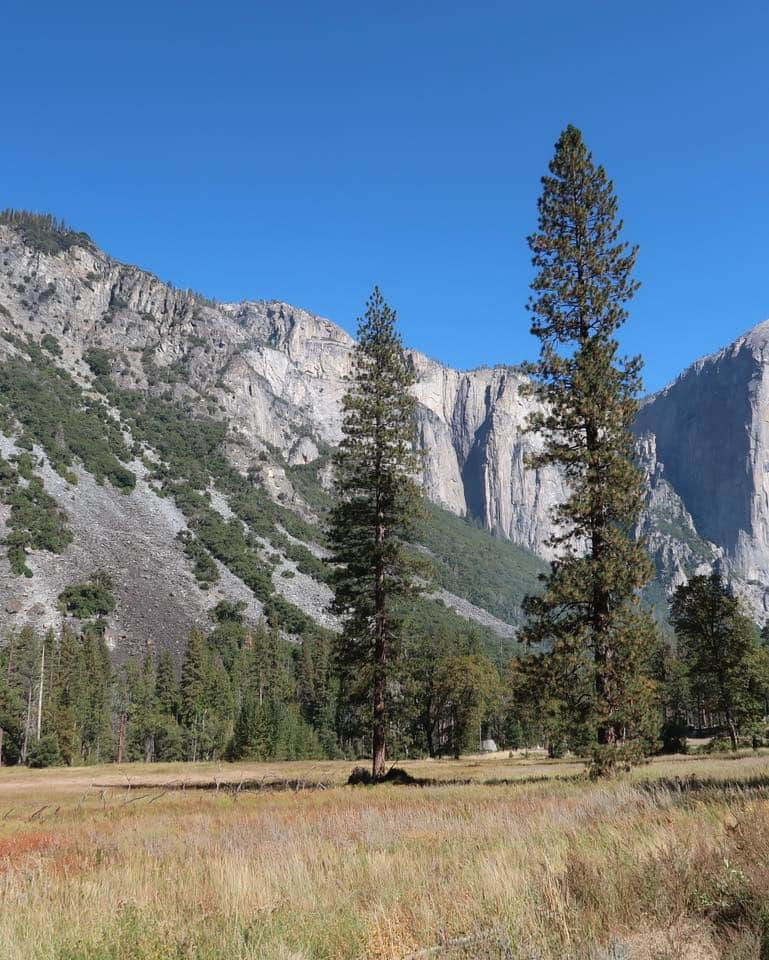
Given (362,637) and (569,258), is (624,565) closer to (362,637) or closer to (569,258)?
(569,258)

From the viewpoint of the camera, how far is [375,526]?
2652 centimetres

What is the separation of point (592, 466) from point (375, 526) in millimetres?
9913

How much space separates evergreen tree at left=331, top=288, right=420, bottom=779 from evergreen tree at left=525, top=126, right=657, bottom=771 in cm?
740

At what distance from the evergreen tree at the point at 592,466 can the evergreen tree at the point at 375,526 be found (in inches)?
292

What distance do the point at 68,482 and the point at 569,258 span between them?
145772 millimetres

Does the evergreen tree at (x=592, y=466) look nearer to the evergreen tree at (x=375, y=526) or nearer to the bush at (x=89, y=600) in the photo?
the evergreen tree at (x=375, y=526)

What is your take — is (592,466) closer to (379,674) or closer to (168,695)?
(379,674)

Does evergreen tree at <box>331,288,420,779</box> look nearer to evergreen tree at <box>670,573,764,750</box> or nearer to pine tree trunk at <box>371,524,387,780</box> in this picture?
pine tree trunk at <box>371,524,387,780</box>

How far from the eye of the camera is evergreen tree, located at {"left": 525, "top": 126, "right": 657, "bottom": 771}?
59.5 feet

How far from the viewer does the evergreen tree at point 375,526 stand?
25.6m

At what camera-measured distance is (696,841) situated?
5.73 metres

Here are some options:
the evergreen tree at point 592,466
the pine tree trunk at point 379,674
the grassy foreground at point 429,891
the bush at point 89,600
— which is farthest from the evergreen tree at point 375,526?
the bush at point 89,600

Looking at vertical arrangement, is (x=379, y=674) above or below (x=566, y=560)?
below

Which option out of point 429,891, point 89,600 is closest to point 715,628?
point 429,891
